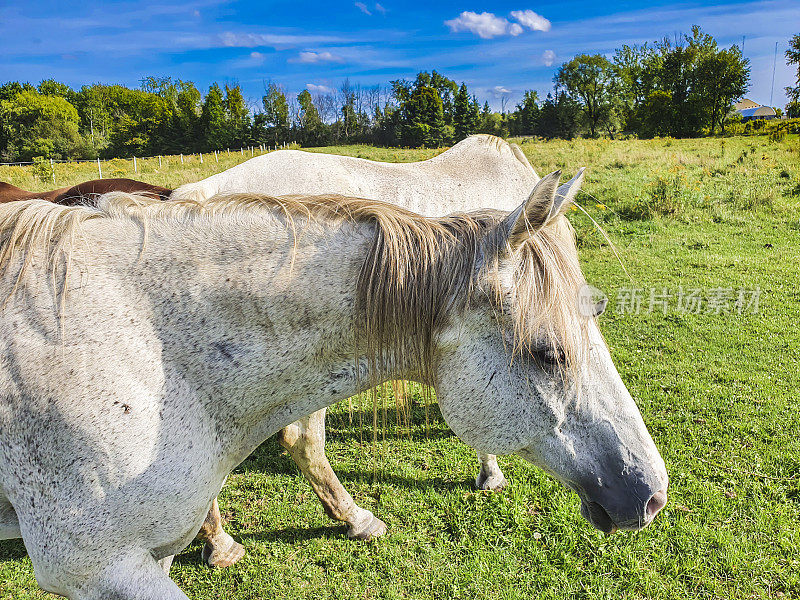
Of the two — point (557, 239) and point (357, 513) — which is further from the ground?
point (557, 239)

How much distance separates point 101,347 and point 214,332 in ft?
1.02

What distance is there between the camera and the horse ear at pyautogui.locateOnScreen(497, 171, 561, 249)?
138cm

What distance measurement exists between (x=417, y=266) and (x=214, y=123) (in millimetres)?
61515

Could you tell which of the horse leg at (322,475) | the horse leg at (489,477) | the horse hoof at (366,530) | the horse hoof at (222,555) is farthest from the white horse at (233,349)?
the horse leg at (489,477)

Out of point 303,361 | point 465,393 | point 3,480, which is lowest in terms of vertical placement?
point 3,480

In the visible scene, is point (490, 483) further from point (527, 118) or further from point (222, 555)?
point (527, 118)

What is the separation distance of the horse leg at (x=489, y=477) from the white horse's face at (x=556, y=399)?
1990 millimetres

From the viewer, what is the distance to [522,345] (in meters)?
1.53

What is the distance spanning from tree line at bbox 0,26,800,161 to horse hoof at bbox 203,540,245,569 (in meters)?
43.3

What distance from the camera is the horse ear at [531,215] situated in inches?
54.2

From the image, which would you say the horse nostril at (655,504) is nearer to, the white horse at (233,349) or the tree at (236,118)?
the white horse at (233,349)

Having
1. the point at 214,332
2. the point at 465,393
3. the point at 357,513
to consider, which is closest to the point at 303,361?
the point at 214,332

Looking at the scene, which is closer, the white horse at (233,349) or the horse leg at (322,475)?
the white horse at (233,349)

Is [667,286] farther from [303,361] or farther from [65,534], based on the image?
[65,534]
